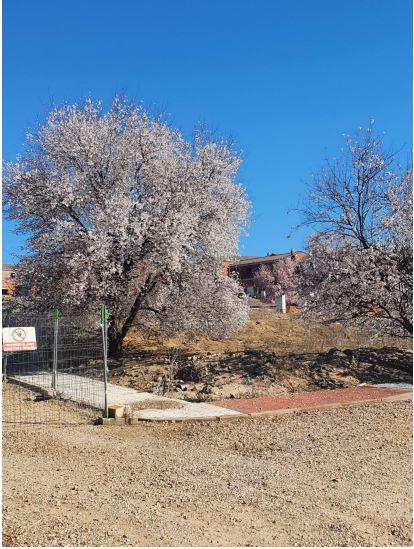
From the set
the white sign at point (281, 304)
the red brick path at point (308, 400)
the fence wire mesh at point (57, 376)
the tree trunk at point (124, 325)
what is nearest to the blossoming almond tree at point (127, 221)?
the tree trunk at point (124, 325)

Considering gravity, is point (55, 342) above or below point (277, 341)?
above

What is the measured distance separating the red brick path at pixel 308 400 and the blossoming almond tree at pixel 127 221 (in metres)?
6.20

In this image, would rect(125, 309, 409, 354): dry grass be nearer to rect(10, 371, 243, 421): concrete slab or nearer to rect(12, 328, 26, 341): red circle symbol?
rect(10, 371, 243, 421): concrete slab

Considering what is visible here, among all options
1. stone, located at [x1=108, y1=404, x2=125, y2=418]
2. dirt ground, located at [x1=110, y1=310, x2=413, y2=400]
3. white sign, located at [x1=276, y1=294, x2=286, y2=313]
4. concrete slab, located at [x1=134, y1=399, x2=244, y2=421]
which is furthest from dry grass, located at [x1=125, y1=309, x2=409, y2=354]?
white sign, located at [x1=276, y1=294, x2=286, y2=313]

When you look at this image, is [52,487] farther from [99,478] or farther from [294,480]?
[294,480]

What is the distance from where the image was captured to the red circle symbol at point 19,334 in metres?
9.43

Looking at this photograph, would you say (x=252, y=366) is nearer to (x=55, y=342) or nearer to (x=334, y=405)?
(x=334, y=405)

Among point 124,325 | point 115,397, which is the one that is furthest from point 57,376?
point 124,325

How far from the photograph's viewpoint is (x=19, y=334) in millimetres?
9508

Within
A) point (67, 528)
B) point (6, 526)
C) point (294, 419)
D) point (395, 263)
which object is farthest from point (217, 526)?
point (395, 263)

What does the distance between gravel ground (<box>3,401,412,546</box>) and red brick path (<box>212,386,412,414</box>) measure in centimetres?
101

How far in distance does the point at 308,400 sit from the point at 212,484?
5.66 meters

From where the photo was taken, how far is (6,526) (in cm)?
490

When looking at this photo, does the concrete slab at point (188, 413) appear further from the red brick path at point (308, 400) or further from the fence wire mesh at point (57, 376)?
the fence wire mesh at point (57, 376)
